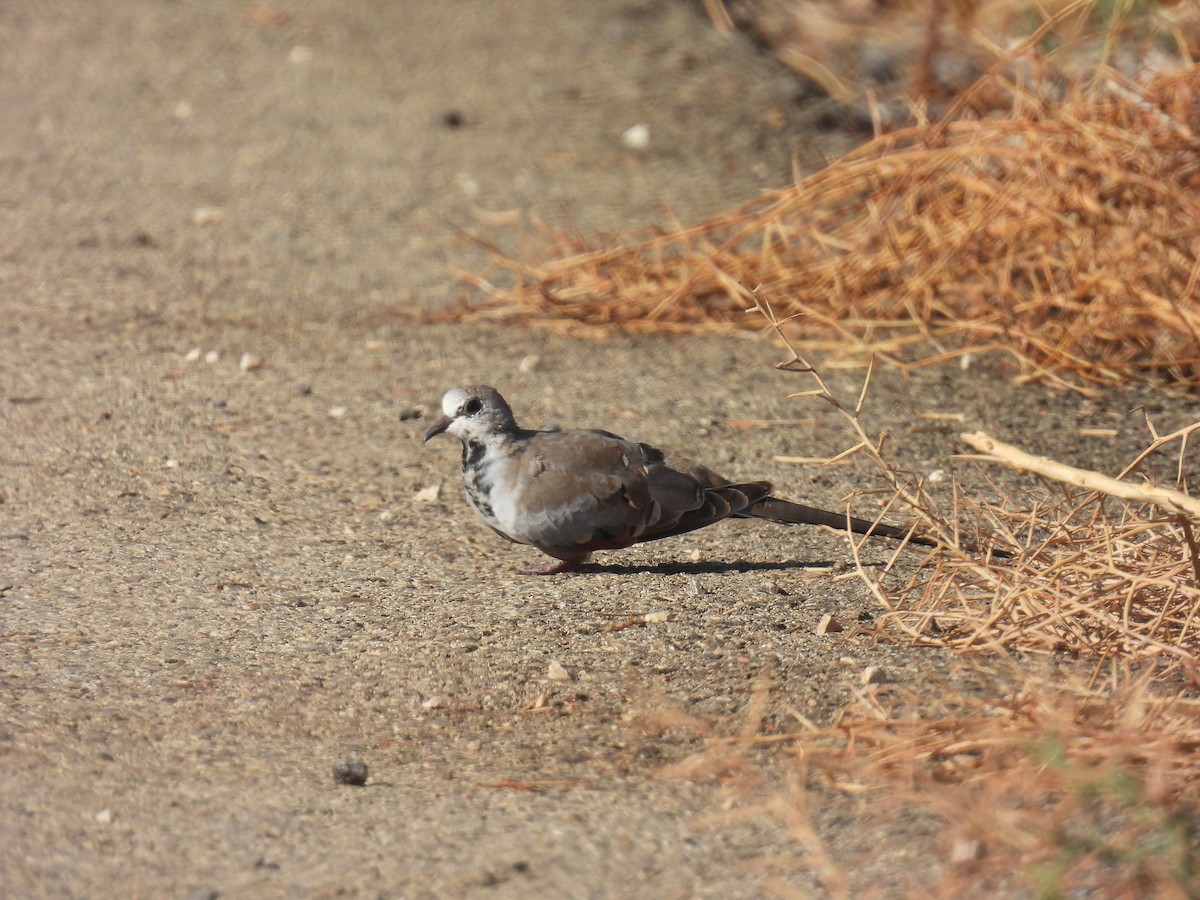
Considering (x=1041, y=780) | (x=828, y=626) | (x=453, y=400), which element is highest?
(x=1041, y=780)

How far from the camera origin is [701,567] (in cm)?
374

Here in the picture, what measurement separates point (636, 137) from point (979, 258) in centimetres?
245

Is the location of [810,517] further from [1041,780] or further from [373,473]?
[1041,780]

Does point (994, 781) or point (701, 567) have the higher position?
point (994, 781)

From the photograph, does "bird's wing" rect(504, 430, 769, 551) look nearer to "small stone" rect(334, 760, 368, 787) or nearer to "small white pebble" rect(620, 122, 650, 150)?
"small stone" rect(334, 760, 368, 787)

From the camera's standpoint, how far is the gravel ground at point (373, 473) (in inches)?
98.7

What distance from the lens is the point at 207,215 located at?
6617 mm

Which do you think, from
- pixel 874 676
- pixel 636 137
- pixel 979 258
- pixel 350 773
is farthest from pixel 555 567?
pixel 636 137

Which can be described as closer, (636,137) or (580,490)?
(580,490)

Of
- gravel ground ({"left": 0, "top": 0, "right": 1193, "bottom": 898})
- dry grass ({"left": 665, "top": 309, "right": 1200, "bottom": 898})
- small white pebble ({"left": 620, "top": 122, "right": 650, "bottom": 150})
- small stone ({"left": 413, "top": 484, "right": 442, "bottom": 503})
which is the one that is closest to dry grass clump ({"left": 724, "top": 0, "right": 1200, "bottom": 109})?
gravel ground ({"left": 0, "top": 0, "right": 1193, "bottom": 898})

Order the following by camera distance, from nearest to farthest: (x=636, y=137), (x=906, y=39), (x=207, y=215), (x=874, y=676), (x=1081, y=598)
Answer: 1. (x=874, y=676)
2. (x=1081, y=598)
3. (x=207, y=215)
4. (x=636, y=137)
5. (x=906, y=39)

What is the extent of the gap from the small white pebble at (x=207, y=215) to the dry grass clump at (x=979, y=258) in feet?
4.93

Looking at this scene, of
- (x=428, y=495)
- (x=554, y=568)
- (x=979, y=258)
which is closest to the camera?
(x=554, y=568)

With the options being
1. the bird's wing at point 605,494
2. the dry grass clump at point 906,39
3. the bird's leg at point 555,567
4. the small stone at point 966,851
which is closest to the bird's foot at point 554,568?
the bird's leg at point 555,567
